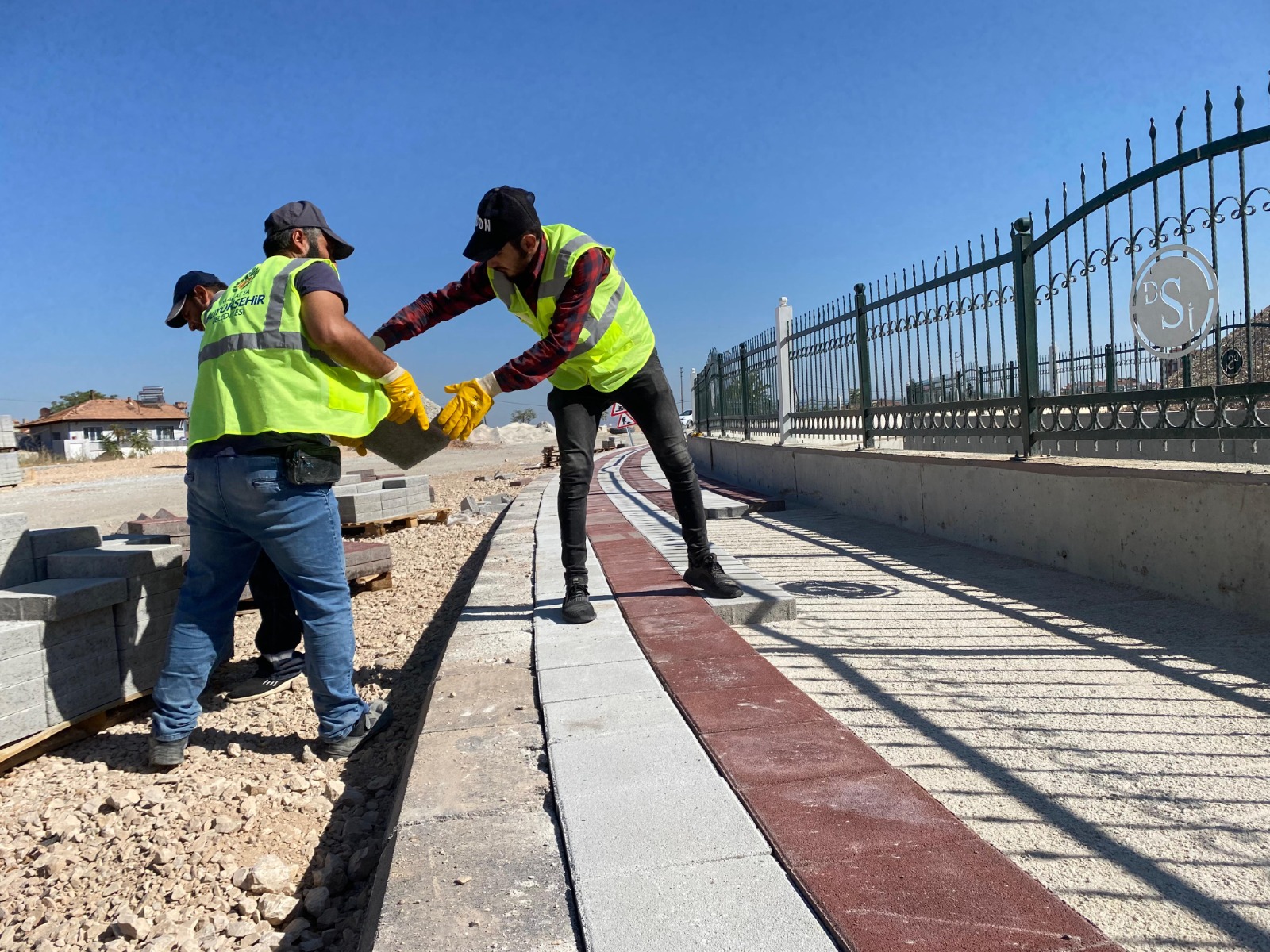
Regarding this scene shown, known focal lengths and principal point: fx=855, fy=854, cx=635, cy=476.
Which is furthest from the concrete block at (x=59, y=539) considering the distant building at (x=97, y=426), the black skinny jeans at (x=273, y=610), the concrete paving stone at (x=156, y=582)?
the distant building at (x=97, y=426)

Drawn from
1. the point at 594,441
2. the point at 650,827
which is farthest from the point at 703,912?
the point at 594,441

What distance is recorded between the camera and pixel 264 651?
3680 mm

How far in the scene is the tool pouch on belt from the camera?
2607 mm

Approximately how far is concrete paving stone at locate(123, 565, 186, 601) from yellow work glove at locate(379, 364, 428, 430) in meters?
1.12

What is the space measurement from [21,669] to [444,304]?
202 centimetres

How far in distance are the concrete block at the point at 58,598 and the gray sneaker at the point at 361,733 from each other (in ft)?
3.33

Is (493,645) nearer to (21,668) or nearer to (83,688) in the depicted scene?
(83,688)

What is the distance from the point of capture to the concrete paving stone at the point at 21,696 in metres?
2.81

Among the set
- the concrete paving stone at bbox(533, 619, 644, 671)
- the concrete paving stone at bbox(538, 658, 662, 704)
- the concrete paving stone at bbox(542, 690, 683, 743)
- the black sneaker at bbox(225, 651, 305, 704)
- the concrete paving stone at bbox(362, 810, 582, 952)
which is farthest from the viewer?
the black sneaker at bbox(225, 651, 305, 704)

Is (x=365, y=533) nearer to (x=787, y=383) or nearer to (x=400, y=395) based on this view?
(x=787, y=383)

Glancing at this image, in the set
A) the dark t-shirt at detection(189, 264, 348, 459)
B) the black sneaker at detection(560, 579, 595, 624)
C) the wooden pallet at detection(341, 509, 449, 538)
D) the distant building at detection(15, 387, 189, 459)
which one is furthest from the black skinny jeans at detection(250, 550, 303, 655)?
the distant building at detection(15, 387, 189, 459)

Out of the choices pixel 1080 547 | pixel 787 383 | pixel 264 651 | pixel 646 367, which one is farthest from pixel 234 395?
pixel 787 383

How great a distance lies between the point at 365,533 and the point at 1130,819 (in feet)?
26.2

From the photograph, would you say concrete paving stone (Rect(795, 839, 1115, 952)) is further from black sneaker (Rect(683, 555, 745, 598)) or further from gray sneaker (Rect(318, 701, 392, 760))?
black sneaker (Rect(683, 555, 745, 598))
